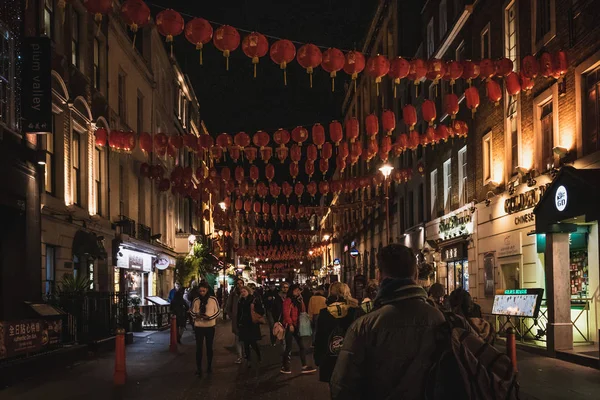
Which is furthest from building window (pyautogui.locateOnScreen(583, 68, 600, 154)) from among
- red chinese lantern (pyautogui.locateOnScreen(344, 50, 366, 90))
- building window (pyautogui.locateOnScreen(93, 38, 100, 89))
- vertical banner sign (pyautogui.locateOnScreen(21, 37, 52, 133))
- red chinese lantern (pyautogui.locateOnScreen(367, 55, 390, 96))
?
building window (pyautogui.locateOnScreen(93, 38, 100, 89))

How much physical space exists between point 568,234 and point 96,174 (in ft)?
51.4

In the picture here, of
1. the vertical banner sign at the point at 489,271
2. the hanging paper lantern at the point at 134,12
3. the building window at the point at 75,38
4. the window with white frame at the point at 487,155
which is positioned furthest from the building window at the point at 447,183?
the hanging paper lantern at the point at 134,12

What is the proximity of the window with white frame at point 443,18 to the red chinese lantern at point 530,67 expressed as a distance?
12.4 meters

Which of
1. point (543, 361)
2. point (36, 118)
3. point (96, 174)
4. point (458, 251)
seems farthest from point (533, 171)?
point (96, 174)

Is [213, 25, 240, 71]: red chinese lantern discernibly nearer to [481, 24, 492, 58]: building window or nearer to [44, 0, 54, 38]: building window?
[44, 0, 54, 38]: building window

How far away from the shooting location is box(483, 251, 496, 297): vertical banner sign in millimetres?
23541

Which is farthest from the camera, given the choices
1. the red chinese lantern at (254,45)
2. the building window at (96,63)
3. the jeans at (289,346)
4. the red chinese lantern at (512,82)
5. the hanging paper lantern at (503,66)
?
the building window at (96,63)

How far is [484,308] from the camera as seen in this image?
79.3 ft

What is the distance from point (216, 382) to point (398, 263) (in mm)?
10605

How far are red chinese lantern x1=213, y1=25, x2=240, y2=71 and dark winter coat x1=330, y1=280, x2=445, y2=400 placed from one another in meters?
10.2

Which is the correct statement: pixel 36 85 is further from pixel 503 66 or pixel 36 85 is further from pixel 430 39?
pixel 430 39

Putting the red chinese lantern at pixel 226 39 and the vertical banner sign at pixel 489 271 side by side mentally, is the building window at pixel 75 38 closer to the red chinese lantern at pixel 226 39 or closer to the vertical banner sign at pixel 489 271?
the red chinese lantern at pixel 226 39

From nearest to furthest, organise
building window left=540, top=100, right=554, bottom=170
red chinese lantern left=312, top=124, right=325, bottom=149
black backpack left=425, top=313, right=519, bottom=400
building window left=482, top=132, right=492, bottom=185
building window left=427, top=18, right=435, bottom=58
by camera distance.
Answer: black backpack left=425, top=313, right=519, bottom=400 → building window left=540, top=100, right=554, bottom=170 → red chinese lantern left=312, top=124, right=325, bottom=149 → building window left=482, top=132, right=492, bottom=185 → building window left=427, top=18, right=435, bottom=58

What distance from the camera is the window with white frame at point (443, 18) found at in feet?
97.0
